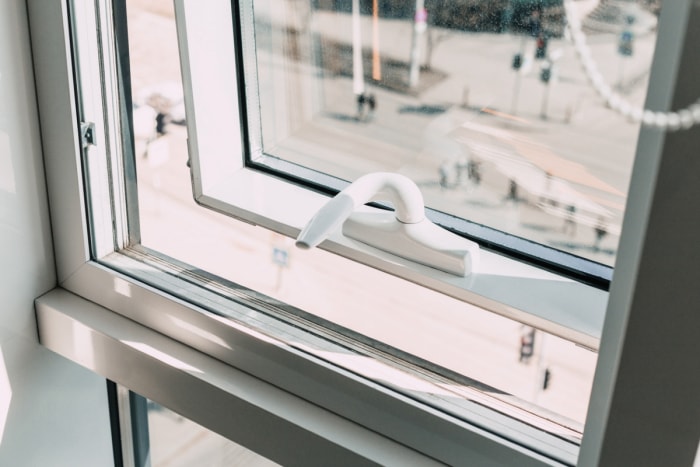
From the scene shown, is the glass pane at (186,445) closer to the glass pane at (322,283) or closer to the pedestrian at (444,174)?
the glass pane at (322,283)

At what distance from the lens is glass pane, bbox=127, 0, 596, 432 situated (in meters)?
0.95

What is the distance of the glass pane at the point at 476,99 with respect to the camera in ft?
2.74

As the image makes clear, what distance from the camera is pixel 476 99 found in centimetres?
92

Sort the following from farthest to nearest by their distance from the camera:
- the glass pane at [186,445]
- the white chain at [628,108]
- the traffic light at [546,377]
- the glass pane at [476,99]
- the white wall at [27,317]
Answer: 1. the glass pane at [186,445]
2. the white wall at [27,317]
3. the traffic light at [546,377]
4. the glass pane at [476,99]
5. the white chain at [628,108]

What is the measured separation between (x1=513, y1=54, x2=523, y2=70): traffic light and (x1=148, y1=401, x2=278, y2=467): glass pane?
30.8 inches

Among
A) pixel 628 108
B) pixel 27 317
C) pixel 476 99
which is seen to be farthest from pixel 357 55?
pixel 27 317

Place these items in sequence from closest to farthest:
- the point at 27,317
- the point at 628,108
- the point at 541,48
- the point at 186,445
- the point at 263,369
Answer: the point at 628,108, the point at 541,48, the point at 263,369, the point at 27,317, the point at 186,445

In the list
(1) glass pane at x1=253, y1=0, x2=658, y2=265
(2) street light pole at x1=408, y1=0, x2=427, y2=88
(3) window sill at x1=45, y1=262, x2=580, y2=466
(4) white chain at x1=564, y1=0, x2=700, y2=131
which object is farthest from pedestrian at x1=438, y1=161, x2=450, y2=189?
(4) white chain at x1=564, y1=0, x2=700, y2=131

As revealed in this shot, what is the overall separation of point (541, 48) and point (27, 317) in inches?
32.2

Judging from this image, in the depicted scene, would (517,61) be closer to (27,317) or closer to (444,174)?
(444,174)

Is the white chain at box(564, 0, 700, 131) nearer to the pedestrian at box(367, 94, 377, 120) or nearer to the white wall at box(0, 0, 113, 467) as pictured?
the pedestrian at box(367, 94, 377, 120)

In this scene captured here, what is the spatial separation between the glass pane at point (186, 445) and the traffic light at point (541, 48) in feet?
2.65

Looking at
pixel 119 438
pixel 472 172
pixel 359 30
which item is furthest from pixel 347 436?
pixel 119 438

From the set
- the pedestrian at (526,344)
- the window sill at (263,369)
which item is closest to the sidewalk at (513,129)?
the pedestrian at (526,344)
